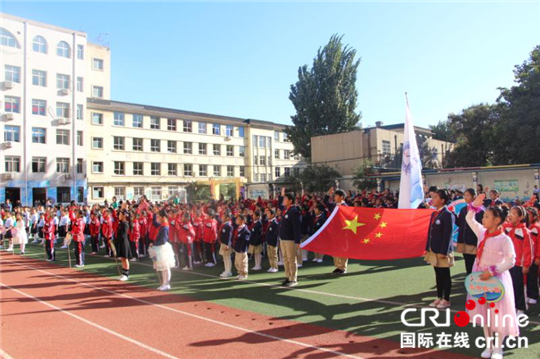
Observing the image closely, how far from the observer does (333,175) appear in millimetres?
33969

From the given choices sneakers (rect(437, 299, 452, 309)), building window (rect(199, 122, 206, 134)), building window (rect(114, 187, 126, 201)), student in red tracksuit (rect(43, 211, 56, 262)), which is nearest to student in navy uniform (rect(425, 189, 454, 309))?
sneakers (rect(437, 299, 452, 309))

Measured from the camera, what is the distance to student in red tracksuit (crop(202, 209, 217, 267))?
13.1m

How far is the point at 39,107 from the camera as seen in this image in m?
43.4

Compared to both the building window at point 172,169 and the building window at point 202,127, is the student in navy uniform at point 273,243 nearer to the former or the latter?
the building window at point 172,169

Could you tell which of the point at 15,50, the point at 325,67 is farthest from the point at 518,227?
the point at 15,50

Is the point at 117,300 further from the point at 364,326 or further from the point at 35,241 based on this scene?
the point at 35,241

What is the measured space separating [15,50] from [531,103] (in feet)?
153

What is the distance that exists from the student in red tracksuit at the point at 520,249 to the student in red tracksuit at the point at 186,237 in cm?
878

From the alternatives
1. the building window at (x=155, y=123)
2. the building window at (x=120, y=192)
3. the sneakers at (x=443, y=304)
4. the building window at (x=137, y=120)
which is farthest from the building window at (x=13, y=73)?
the sneakers at (x=443, y=304)

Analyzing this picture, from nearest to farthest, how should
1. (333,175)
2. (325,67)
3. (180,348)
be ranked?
(180,348) < (333,175) < (325,67)

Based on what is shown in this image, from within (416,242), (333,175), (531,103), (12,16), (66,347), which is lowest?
(66,347)

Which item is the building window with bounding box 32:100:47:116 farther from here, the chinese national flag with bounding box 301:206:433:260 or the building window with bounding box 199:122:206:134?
the chinese national flag with bounding box 301:206:433:260

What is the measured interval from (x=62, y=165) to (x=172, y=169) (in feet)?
46.3

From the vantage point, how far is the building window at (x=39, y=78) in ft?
141
